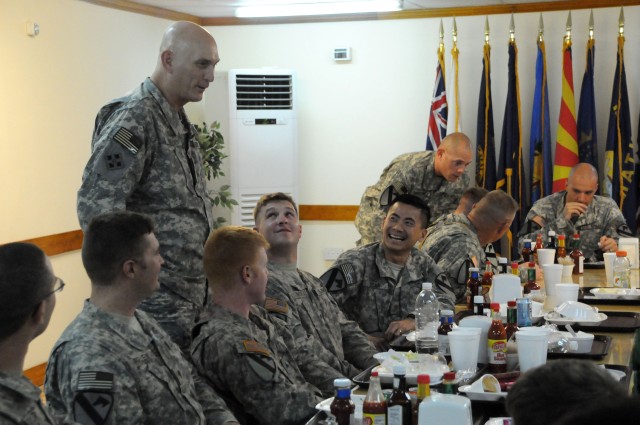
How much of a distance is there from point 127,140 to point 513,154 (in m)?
5.09

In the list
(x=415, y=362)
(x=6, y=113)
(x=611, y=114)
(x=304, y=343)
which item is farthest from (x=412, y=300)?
(x=611, y=114)

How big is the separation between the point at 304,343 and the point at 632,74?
5.03 metres

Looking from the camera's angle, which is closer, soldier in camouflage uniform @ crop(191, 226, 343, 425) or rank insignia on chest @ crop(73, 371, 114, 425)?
rank insignia on chest @ crop(73, 371, 114, 425)

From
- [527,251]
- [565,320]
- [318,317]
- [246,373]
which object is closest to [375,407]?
[246,373]

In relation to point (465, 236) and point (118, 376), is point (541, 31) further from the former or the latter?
point (118, 376)

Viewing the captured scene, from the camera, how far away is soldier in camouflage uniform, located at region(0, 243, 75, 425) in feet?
6.15

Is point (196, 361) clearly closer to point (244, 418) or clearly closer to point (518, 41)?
point (244, 418)

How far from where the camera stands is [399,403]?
227cm

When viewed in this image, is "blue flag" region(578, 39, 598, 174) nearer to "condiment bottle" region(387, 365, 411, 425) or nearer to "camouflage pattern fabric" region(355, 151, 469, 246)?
"camouflage pattern fabric" region(355, 151, 469, 246)

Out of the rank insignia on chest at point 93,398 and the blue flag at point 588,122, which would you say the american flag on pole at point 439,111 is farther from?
the rank insignia on chest at point 93,398

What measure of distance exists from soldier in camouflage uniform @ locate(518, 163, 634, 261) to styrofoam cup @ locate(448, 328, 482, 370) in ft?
12.0

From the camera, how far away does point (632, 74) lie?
741 cm

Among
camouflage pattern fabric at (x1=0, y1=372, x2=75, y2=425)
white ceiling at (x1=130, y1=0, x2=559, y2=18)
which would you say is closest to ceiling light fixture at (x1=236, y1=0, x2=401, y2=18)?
white ceiling at (x1=130, y1=0, x2=559, y2=18)

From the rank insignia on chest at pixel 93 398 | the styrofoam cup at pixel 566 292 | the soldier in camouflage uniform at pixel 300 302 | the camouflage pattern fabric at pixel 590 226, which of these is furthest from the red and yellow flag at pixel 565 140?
the rank insignia on chest at pixel 93 398
